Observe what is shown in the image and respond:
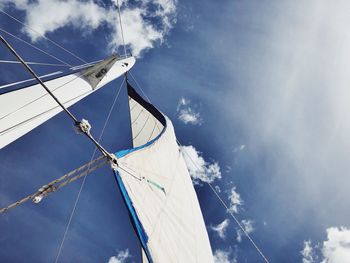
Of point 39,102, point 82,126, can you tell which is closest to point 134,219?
point 82,126

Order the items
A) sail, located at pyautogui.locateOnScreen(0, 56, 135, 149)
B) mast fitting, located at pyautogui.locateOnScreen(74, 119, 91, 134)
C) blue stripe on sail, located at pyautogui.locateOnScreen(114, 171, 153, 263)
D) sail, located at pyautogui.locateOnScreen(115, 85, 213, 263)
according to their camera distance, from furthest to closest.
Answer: sail, located at pyautogui.locateOnScreen(115, 85, 213, 263), blue stripe on sail, located at pyautogui.locateOnScreen(114, 171, 153, 263), sail, located at pyautogui.locateOnScreen(0, 56, 135, 149), mast fitting, located at pyautogui.locateOnScreen(74, 119, 91, 134)

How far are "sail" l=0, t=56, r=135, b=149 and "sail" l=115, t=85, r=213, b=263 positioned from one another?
5.19 ft

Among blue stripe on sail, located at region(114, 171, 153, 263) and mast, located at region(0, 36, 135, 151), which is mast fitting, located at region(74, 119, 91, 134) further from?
blue stripe on sail, located at region(114, 171, 153, 263)

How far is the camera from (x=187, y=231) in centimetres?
666

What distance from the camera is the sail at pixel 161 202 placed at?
450 centimetres

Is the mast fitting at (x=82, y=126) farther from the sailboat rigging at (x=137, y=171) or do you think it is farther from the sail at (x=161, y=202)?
the sail at (x=161, y=202)

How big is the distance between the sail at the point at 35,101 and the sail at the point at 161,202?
62.2 inches

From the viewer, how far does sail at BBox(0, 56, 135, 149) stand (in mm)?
3998

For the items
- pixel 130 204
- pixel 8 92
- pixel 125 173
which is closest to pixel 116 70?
pixel 8 92

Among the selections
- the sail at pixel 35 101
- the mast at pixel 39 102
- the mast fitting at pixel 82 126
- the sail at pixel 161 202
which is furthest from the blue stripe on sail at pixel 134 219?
the sail at pixel 35 101

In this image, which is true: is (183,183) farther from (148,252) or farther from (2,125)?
(2,125)

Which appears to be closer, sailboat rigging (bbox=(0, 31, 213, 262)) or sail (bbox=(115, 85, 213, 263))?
sailboat rigging (bbox=(0, 31, 213, 262))

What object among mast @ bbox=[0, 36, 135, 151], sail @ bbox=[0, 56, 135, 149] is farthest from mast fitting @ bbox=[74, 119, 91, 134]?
sail @ bbox=[0, 56, 135, 149]

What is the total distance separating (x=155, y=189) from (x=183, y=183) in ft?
10.4
